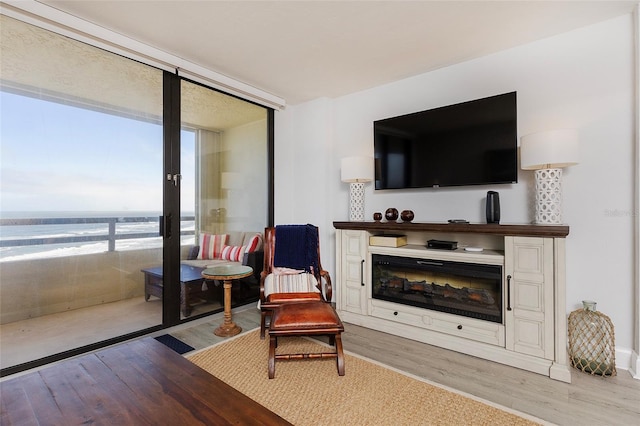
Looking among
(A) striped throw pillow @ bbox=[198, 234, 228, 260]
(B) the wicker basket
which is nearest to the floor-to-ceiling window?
(A) striped throw pillow @ bbox=[198, 234, 228, 260]

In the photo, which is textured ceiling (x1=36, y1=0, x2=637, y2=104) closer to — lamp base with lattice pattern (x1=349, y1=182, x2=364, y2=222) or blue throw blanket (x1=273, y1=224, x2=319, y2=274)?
lamp base with lattice pattern (x1=349, y1=182, x2=364, y2=222)

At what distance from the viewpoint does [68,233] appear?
7.59 ft

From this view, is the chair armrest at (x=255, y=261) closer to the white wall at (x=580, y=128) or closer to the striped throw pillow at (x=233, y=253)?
the striped throw pillow at (x=233, y=253)

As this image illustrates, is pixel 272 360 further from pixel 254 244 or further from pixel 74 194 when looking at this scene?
pixel 74 194

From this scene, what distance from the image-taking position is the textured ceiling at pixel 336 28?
208 centimetres

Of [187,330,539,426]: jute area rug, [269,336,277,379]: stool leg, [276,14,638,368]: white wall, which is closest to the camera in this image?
[187,330,539,426]: jute area rug

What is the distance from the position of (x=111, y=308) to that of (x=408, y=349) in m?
2.54

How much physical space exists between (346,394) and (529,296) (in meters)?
1.48

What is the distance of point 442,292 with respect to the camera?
8.54 ft

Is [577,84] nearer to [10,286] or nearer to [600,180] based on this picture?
[600,180]

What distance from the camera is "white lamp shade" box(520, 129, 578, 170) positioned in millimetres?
2105

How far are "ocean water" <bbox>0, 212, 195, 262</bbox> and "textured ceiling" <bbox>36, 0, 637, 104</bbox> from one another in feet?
4.82

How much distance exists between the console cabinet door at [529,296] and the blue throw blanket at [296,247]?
5.49 feet

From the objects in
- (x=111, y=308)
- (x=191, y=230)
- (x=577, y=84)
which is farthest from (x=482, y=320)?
(x=111, y=308)
